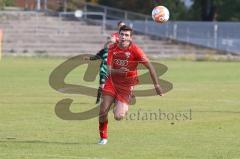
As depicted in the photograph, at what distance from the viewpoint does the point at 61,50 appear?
58.3 meters

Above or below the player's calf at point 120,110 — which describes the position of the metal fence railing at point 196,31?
Answer: below

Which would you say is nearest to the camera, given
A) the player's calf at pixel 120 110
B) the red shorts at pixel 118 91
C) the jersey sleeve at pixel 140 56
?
the jersey sleeve at pixel 140 56

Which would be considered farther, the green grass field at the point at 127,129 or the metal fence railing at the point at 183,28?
the metal fence railing at the point at 183,28

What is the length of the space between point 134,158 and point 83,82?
63.7 feet

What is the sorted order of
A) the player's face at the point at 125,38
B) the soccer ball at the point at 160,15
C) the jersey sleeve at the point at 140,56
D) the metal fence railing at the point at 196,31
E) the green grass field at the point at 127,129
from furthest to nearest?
1. the metal fence railing at the point at 196,31
2. the soccer ball at the point at 160,15
3. the jersey sleeve at the point at 140,56
4. the player's face at the point at 125,38
5. the green grass field at the point at 127,129

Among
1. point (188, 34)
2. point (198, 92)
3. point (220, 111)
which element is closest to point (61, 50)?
point (188, 34)

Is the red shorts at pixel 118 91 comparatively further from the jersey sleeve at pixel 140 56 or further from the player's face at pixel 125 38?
the player's face at pixel 125 38

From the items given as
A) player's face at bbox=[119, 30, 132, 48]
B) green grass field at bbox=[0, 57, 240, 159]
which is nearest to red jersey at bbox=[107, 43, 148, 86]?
player's face at bbox=[119, 30, 132, 48]

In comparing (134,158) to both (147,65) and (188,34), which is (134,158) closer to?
(147,65)

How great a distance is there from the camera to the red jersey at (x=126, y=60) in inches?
554

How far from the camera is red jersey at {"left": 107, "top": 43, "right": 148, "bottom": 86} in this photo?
14.1 metres

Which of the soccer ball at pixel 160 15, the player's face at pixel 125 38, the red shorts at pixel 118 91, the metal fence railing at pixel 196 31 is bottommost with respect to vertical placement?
the metal fence railing at pixel 196 31

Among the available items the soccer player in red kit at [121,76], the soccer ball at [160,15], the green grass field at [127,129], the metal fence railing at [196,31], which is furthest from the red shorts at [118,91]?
the metal fence railing at [196,31]

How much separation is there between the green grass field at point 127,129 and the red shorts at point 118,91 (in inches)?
33.0
